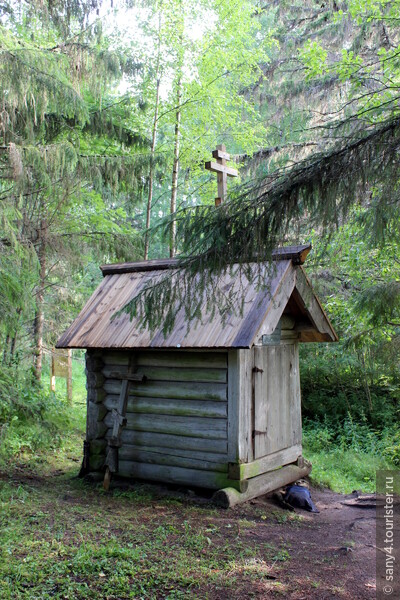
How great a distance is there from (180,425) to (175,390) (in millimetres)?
518

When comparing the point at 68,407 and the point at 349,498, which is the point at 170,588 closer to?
the point at 349,498

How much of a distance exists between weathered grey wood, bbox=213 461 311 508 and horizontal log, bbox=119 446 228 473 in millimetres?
382

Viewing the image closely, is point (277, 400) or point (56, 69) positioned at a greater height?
point (56, 69)

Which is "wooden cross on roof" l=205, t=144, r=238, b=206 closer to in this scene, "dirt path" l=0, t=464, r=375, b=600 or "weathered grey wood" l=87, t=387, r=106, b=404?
"weathered grey wood" l=87, t=387, r=106, b=404

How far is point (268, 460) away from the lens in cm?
799

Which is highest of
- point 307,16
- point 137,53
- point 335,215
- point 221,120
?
point 307,16

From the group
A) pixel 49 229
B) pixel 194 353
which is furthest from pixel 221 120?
pixel 194 353

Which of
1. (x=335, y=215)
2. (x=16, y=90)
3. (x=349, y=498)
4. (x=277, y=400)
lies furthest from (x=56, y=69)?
(x=349, y=498)

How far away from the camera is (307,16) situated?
16.4 metres

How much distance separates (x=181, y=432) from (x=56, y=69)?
5622mm

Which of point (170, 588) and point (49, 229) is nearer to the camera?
point (170, 588)

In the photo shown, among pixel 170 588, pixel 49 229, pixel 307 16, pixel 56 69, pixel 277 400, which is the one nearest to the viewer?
pixel 170 588

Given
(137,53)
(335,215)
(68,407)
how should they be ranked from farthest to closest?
(137,53)
(68,407)
(335,215)

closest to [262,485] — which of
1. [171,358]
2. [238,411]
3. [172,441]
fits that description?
[238,411]
